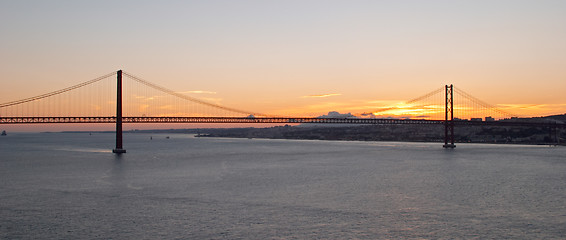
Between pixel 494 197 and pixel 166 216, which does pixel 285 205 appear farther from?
pixel 494 197

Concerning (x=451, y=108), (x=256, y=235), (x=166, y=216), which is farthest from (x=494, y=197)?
(x=451, y=108)

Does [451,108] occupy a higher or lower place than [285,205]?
higher

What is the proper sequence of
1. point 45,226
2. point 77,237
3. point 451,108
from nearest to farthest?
point 77,237 → point 45,226 → point 451,108

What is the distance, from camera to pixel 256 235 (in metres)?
18.0

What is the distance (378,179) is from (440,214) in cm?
1516

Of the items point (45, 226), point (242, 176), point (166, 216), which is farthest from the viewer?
point (242, 176)

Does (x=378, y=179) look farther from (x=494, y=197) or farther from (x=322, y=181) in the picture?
(x=494, y=197)

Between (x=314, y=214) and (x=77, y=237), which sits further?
(x=314, y=214)

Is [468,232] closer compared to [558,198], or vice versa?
[468,232]

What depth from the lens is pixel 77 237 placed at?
17.5m

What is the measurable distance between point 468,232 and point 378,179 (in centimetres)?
Result: 1882

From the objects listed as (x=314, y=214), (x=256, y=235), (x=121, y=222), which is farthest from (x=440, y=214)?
(x=121, y=222)

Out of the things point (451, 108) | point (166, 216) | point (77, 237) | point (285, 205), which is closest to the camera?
point (77, 237)

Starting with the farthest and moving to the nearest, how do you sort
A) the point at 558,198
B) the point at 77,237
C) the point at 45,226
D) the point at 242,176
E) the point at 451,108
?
the point at 451,108 → the point at 242,176 → the point at 558,198 → the point at 45,226 → the point at 77,237
